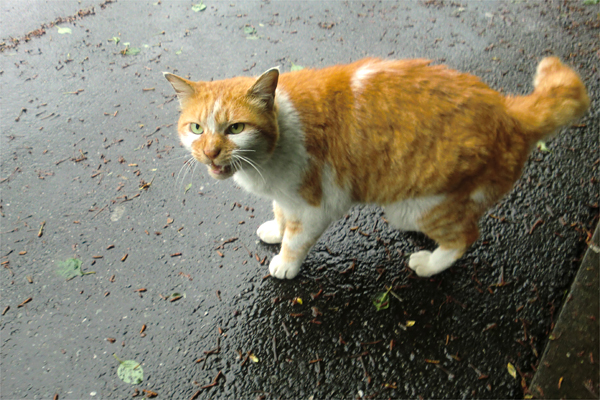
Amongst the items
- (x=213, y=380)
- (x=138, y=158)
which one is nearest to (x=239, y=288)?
(x=213, y=380)

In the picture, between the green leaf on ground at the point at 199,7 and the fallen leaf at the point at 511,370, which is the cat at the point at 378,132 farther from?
the green leaf on ground at the point at 199,7

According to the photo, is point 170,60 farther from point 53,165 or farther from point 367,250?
point 367,250

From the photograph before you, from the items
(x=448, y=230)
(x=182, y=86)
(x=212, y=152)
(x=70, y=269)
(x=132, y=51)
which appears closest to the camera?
(x=212, y=152)

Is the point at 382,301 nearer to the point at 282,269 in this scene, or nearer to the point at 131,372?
the point at 282,269

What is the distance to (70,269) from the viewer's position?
8.60ft

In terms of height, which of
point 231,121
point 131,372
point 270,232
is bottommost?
point 131,372

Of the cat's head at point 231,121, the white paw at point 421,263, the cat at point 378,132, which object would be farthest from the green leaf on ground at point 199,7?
the white paw at point 421,263

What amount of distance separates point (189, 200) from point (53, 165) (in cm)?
133

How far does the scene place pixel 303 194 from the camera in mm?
2066

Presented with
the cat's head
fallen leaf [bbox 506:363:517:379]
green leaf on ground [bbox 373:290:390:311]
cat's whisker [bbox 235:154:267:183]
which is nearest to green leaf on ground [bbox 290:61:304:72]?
the cat's head

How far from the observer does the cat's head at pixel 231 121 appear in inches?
69.1

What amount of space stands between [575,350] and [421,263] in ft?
3.33

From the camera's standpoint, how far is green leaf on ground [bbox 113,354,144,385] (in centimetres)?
217

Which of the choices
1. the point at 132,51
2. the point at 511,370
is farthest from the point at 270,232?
the point at 132,51
